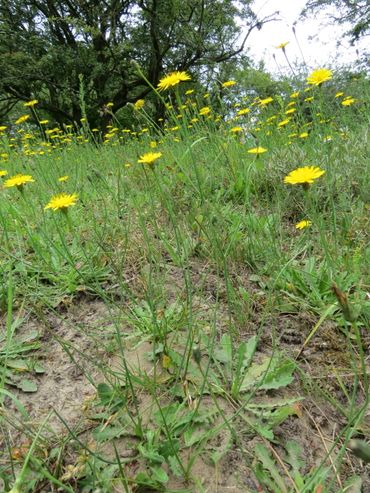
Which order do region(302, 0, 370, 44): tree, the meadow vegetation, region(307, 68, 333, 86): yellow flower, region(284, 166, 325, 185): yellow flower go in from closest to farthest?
the meadow vegetation
region(284, 166, 325, 185): yellow flower
region(307, 68, 333, 86): yellow flower
region(302, 0, 370, 44): tree

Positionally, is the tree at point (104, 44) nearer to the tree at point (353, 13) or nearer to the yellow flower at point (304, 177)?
the tree at point (353, 13)

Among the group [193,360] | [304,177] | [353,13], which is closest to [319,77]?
[304,177]

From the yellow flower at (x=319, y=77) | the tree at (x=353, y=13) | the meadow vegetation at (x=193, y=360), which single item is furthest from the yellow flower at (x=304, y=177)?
the tree at (x=353, y=13)

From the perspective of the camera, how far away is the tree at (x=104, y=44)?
11680mm

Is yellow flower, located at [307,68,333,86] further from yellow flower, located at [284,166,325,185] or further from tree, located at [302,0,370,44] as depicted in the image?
tree, located at [302,0,370,44]

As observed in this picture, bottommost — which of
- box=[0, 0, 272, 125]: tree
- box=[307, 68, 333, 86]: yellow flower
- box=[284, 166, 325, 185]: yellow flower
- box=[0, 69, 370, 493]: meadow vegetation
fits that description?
box=[0, 69, 370, 493]: meadow vegetation

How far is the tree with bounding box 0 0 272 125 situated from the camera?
38.3ft

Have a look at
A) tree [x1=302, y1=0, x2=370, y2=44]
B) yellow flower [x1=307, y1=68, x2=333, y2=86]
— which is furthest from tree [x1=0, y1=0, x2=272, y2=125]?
yellow flower [x1=307, y1=68, x2=333, y2=86]

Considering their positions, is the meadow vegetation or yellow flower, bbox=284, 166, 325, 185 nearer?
the meadow vegetation

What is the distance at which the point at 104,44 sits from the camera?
12.5 meters

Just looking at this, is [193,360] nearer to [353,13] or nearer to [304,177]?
[304,177]

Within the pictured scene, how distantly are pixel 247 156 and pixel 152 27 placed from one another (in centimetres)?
1243

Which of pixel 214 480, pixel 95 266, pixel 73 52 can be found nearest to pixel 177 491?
pixel 214 480

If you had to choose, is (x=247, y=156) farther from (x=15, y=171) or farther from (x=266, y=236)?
(x=15, y=171)
